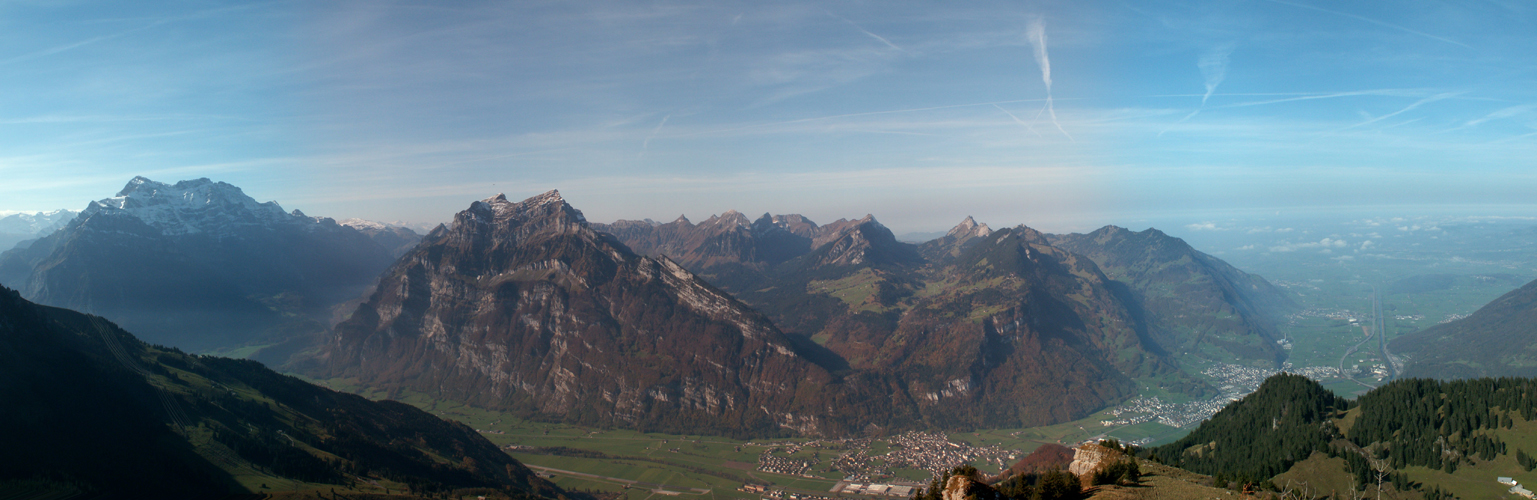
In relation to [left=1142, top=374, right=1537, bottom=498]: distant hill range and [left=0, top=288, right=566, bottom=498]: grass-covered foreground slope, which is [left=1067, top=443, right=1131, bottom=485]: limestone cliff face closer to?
[left=1142, top=374, right=1537, bottom=498]: distant hill range

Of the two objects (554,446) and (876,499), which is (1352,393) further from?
(554,446)

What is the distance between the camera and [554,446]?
15750 centimetres

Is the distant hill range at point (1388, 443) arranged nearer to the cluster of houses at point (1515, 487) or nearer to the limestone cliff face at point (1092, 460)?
the cluster of houses at point (1515, 487)

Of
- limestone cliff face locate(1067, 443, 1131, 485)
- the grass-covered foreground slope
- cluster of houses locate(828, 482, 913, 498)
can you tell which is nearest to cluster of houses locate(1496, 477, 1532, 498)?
limestone cliff face locate(1067, 443, 1131, 485)

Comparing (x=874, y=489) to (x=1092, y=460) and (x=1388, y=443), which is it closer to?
(x=1092, y=460)

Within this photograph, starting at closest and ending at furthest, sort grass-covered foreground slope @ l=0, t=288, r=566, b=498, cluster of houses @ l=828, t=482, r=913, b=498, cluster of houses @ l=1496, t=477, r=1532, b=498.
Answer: cluster of houses @ l=1496, t=477, r=1532, b=498
grass-covered foreground slope @ l=0, t=288, r=566, b=498
cluster of houses @ l=828, t=482, r=913, b=498

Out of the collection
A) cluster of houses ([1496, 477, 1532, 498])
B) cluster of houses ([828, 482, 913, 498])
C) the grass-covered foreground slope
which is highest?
cluster of houses ([1496, 477, 1532, 498])

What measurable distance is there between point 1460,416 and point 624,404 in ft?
561

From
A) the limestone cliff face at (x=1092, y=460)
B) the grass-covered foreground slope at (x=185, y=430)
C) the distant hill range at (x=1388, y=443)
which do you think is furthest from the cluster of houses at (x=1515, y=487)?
the grass-covered foreground slope at (x=185, y=430)

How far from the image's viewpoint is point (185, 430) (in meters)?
89.3

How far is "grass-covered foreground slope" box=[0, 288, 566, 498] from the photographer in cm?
7581

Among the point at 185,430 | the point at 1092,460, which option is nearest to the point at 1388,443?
the point at 1092,460

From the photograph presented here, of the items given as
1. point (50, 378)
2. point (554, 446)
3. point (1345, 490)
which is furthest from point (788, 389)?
point (50, 378)

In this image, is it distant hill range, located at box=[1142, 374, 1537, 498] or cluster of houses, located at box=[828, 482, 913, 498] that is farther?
cluster of houses, located at box=[828, 482, 913, 498]
